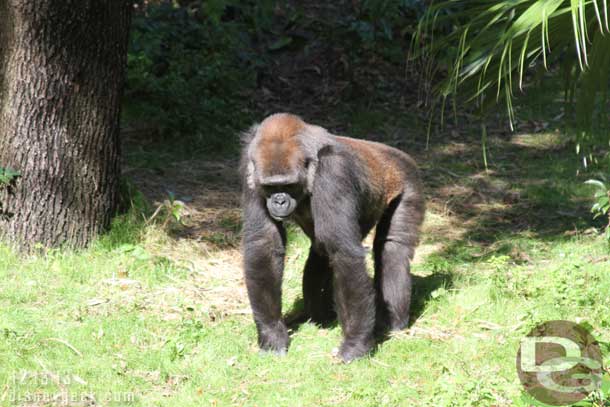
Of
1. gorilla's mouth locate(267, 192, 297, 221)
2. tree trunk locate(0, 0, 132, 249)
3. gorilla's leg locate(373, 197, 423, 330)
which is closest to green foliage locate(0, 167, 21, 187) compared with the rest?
tree trunk locate(0, 0, 132, 249)

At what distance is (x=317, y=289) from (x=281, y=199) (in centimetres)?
88

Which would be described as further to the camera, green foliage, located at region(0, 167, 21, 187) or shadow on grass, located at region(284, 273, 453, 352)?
green foliage, located at region(0, 167, 21, 187)

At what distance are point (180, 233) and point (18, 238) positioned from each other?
124cm

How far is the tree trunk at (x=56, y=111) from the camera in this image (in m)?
5.48

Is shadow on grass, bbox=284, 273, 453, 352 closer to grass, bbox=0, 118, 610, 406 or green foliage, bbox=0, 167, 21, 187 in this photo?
grass, bbox=0, 118, 610, 406

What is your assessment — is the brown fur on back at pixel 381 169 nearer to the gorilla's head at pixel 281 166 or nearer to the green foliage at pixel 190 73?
the gorilla's head at pixel 281 166

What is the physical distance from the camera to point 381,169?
499cm

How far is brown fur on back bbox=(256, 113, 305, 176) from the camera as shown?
14.3ft

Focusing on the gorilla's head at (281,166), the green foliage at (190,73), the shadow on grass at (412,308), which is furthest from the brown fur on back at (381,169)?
the green foliage at (190,73)

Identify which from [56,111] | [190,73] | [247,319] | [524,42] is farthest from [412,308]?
[190,73]

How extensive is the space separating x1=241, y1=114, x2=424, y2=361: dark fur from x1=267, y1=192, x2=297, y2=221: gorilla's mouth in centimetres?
11

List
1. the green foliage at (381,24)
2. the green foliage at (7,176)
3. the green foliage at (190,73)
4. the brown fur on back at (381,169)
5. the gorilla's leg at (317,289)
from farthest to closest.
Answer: the green foliage at (381,24)
the green foliage at (190,73)
the green foliage at (7,176)
the gorilla's leg at (317,289)
the brown fur on back at (381,169)

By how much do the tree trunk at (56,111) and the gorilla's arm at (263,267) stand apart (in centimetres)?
165

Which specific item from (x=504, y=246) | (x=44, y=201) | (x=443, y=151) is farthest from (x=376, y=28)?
(x=44, y=201)
